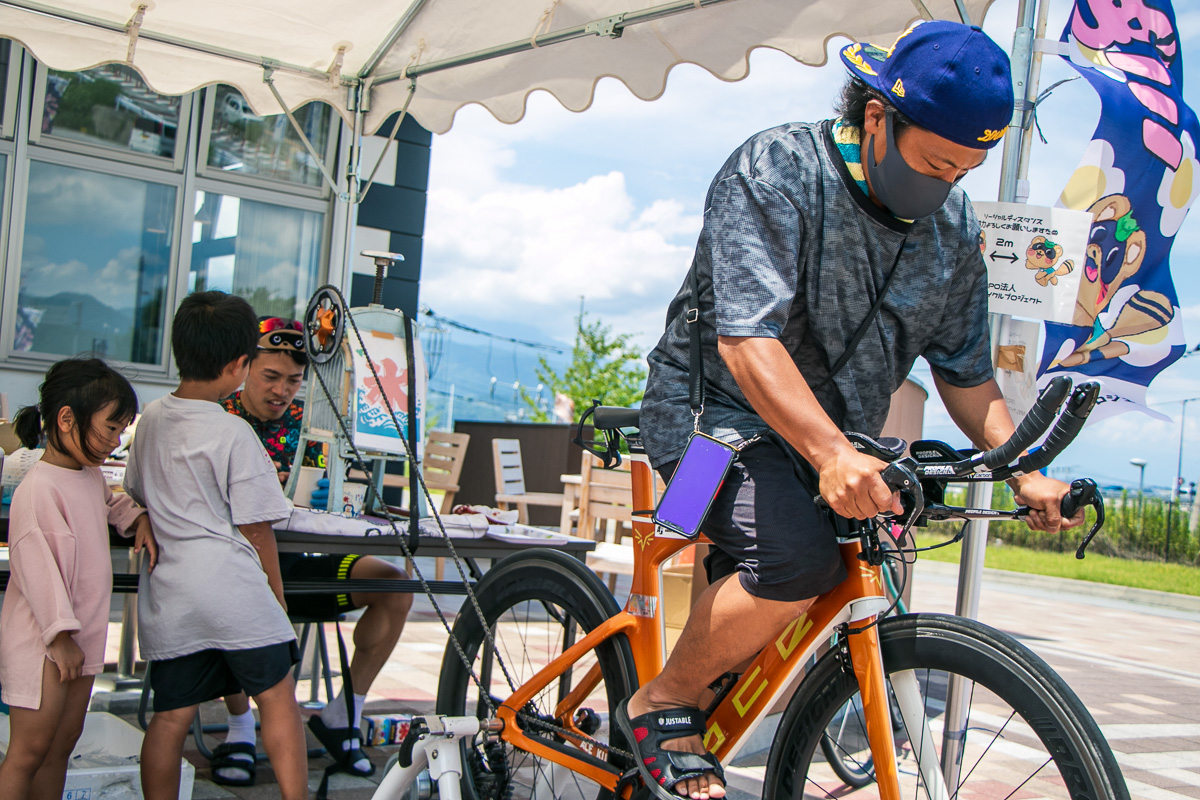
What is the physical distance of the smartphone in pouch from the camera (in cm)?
174

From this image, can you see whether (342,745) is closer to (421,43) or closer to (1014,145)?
(1014,145)

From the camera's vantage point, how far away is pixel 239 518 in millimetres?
2387

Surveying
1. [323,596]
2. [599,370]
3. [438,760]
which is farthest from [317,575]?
[599,370]

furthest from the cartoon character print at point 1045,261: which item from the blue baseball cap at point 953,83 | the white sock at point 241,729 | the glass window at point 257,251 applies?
the glass window at point 257,251

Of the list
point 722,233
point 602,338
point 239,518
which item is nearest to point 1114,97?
point 722,233

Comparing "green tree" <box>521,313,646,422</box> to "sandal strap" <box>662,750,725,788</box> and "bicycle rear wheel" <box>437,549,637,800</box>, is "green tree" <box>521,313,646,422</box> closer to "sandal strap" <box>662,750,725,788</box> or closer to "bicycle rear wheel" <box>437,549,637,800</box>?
"bicycle rear wheel" <box>437,549,637,800</box>

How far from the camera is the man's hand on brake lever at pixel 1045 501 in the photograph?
1613 millimetres

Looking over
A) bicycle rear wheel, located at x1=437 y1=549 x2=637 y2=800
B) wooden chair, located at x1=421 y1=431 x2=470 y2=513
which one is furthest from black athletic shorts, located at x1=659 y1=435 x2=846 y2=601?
wooden chair, located at x1=421 y1=431 x2=470 y2=513

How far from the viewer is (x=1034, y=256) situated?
8.15ft

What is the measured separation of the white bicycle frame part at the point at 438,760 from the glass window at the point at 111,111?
569 centimetres

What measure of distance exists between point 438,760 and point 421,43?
11.0ft

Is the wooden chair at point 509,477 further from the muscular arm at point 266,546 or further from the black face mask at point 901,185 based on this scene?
the black face mask at point 901,185

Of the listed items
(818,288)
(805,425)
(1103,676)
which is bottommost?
(1103,676)

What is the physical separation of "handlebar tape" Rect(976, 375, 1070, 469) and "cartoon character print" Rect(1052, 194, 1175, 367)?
5.13 ft
